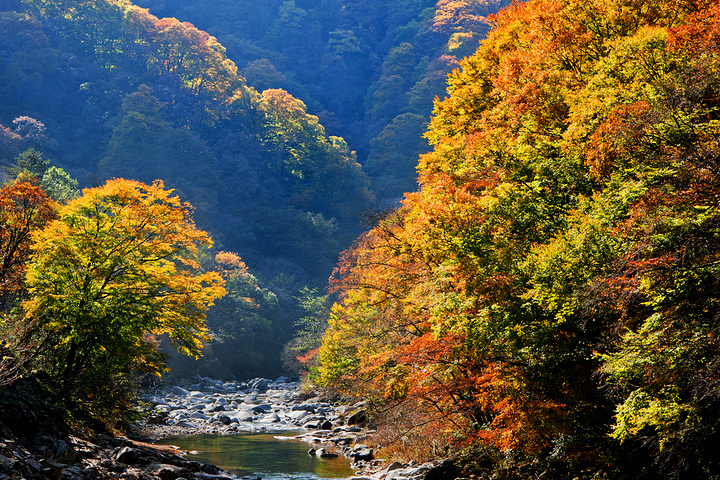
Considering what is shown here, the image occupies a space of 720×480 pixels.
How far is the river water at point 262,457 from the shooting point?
56.0 feet

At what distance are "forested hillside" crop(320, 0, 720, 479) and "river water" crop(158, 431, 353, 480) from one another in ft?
13.4

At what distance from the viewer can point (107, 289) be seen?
15883 mm

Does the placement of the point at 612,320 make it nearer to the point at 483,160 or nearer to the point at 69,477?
the point at 483,160

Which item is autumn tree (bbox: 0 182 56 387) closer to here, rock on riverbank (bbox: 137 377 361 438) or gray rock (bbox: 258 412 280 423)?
rock on riverbank (bbox: 137 377 361 438)

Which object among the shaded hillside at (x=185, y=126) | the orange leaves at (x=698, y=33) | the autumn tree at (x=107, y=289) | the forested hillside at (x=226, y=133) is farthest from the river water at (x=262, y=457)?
the shaded hillside at (x=185, y=126)

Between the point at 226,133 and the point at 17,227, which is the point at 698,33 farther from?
the point at 226,133

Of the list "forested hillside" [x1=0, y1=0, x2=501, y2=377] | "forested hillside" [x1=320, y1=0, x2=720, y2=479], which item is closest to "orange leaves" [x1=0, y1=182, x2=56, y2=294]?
"forested hillside" [x1=320, y1=0, x2=720, y2=479]

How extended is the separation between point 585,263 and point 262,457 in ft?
51.8

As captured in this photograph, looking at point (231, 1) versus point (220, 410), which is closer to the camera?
point (220, 410)

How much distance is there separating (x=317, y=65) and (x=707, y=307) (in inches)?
3828

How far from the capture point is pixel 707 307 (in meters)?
7.48

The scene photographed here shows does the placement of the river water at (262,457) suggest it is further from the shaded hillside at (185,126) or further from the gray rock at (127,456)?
the shaded hillside at (185,126)

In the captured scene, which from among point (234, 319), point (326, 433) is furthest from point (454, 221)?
point (234, 319)

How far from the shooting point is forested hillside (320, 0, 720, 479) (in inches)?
298
